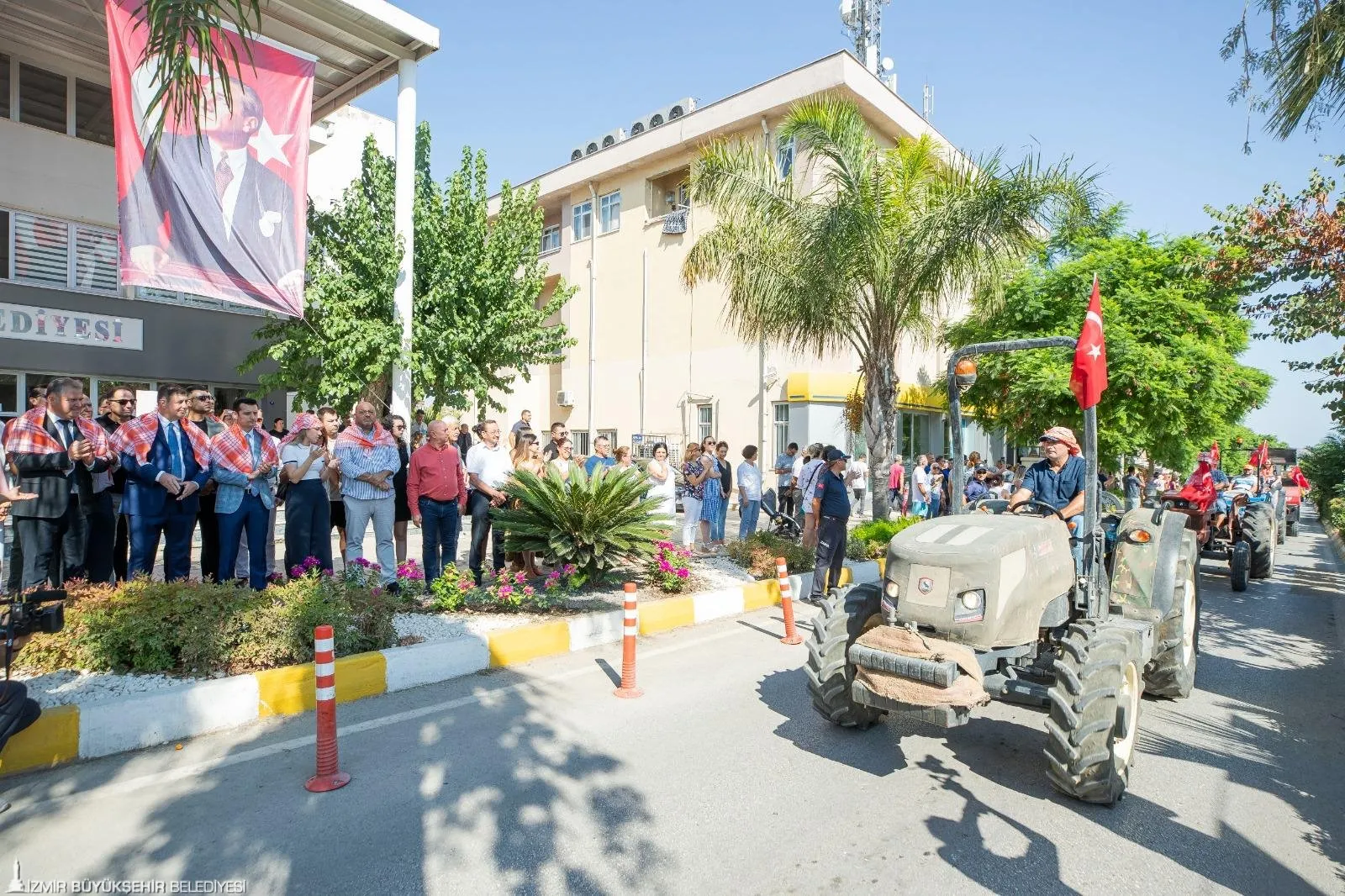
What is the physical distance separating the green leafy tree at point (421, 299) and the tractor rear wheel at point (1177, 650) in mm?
11789

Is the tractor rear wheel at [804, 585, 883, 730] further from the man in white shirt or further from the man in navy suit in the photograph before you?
the man in navy suit

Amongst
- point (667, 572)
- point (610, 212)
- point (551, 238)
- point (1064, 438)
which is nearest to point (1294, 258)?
point (1064, 438)

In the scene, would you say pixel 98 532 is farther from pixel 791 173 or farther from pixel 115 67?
pixel 791 173

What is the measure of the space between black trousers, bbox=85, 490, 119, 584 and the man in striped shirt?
6.54 feet

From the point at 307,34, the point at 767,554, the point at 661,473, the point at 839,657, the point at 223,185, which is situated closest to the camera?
the point at 839,657

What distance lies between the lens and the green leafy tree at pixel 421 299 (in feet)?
45.6

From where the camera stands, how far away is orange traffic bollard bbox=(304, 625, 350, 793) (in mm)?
4102

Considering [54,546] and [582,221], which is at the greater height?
[582,221]

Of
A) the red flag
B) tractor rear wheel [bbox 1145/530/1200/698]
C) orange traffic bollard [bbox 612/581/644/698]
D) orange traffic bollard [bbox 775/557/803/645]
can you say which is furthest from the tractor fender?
orange traffic bollard [bbox 612/581/644/698]

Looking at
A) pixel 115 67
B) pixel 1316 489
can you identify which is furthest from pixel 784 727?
pixel 1316 489

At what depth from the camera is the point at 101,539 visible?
7129mm

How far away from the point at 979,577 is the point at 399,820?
3.19 metres

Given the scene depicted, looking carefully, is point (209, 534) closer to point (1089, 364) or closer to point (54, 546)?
point (54, 546)

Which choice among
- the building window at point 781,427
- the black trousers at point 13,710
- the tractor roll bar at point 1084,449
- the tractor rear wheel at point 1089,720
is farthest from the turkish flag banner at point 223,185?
the building window at point 781,427
